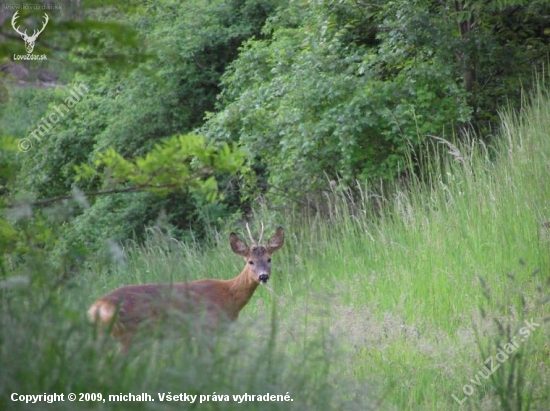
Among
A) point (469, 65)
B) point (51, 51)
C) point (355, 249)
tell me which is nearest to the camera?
point (51, 51)

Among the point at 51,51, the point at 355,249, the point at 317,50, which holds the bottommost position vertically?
the point at 355,249

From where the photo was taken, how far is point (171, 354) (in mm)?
4320

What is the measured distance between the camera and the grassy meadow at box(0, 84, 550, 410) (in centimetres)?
421

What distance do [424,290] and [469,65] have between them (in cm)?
471

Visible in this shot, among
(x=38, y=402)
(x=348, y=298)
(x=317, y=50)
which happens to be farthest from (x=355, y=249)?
(x=38, y=402)

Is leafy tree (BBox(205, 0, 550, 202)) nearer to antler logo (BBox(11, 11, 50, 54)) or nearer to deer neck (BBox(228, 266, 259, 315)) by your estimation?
deer neck (BBox(228, 266, 259, 315))

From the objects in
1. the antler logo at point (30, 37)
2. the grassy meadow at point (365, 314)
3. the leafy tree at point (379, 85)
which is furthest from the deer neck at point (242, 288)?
the antler logo at point (30, 37)

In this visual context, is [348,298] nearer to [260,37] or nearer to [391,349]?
[391,349]

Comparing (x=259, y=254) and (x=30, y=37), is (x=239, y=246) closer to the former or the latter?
(x=259, y=254)

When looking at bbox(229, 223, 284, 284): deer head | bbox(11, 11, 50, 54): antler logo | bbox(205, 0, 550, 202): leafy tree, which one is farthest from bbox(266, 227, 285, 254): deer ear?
bbox(11, 11, 50, 54): antler logo

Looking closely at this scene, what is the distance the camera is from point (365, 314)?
883 cm

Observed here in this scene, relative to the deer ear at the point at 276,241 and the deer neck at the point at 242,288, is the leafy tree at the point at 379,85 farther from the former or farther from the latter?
the deer neck at the point at 242,288

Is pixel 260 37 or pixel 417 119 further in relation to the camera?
pixel 260 37

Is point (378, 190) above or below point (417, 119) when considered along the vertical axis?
below
